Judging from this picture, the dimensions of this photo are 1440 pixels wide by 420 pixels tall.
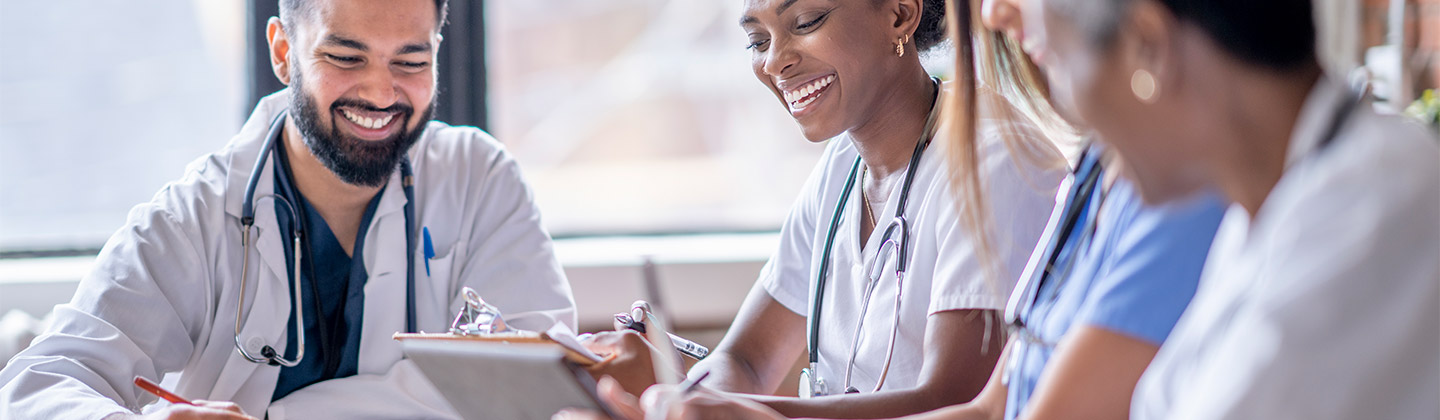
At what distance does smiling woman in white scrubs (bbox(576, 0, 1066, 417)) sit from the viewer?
1302 millimetres

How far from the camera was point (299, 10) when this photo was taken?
74.0 inches

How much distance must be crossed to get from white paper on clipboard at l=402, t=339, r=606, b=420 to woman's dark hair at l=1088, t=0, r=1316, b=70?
1.95 ft

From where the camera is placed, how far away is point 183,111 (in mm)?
3139

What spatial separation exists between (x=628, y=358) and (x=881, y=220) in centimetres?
41

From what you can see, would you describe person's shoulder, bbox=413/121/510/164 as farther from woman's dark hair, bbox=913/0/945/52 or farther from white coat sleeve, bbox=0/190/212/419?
woman's dark hair, bbox=913/0/945/52

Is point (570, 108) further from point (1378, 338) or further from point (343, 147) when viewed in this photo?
point (1378, 338)

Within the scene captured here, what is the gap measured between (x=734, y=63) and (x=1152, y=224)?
254cm

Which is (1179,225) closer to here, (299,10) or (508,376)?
(508,376)

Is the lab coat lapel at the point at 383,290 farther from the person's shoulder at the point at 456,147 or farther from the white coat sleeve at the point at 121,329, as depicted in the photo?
the white coat sleeve at the point at 121,329

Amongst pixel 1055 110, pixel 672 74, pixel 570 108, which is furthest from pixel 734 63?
pixel 1055 110

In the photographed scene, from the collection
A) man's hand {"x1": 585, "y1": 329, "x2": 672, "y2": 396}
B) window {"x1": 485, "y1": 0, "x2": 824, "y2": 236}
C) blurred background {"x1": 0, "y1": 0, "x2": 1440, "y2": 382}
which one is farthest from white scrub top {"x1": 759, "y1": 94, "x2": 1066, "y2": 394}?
window {"x1": 485, "y1": 0, "x2": 824, "y2": 236}

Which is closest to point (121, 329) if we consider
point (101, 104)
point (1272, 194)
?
point (1272, 194)

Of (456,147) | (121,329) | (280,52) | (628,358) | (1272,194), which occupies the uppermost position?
(1272,194)

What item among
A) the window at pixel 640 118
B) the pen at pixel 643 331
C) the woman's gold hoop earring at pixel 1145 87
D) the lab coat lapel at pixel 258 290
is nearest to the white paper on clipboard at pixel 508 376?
the pen at pixel 643 331
